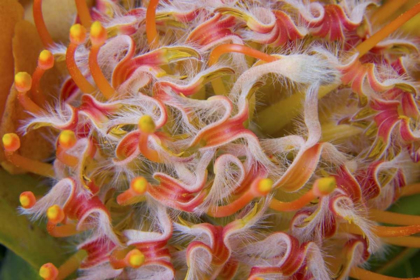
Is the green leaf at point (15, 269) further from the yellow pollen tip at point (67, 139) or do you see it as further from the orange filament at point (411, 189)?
the orange filament at point (411, 189)

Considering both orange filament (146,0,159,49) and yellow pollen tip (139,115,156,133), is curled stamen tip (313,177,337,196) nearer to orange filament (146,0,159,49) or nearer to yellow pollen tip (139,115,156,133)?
yellow pollen tip (139,115,156,133)

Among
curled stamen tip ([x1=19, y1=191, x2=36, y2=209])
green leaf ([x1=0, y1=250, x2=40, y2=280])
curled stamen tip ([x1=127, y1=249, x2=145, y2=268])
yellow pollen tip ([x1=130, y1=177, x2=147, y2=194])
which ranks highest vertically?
yellow pollen tip ([x1=130, y1=177, x2=147, y2=194])

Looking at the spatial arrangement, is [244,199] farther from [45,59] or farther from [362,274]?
[45,59]

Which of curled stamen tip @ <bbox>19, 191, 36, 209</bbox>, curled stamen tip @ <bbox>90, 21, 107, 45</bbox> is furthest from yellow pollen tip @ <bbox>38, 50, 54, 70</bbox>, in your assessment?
curled stamen tip @ <bbox>19, 191, 36, 209</bbox>

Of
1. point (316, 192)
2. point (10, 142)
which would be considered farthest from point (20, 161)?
point (316, 192)

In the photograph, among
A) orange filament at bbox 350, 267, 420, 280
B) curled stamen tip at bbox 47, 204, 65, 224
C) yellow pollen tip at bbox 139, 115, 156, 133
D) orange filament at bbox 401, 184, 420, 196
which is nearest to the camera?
yellow pollen tip at bbox 139, 115, 156, 133
